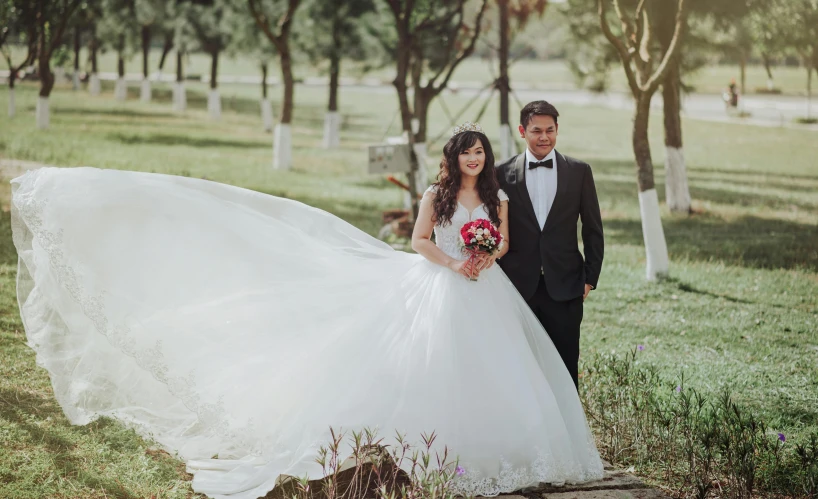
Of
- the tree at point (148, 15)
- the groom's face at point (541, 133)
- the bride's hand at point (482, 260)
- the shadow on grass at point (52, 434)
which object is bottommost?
the shadow on grass at point (52, 434)

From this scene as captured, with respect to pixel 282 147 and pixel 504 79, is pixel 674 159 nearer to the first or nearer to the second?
pixel 504 79

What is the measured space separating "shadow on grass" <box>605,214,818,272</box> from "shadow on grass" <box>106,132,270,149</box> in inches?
571

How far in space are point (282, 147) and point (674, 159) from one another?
393 inches

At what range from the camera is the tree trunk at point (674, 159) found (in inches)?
661

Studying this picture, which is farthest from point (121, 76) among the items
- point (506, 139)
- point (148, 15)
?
point (506, 139)

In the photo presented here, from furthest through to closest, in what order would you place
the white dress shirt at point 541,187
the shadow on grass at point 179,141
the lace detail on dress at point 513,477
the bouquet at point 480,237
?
the shadow on grass at point 179,141 → the white dress shirt at point 541,187 → the bouquet at point 480,237 → the lace detail on dress at point 513,477

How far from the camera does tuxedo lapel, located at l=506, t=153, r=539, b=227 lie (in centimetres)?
561

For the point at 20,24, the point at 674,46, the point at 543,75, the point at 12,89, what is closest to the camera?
the point at 674,46

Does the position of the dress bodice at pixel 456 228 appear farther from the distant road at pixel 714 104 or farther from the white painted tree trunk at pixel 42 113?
the distant road at pixel 714 104

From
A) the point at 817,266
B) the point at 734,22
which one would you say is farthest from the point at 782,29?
the point at 817,266

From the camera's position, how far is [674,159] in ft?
54.9

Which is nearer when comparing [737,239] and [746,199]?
[737,239]

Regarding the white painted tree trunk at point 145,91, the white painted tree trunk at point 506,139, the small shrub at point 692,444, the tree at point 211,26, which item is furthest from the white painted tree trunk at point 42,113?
the small shrub at point 692,444

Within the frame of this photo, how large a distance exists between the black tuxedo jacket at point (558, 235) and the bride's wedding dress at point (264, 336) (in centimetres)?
23
